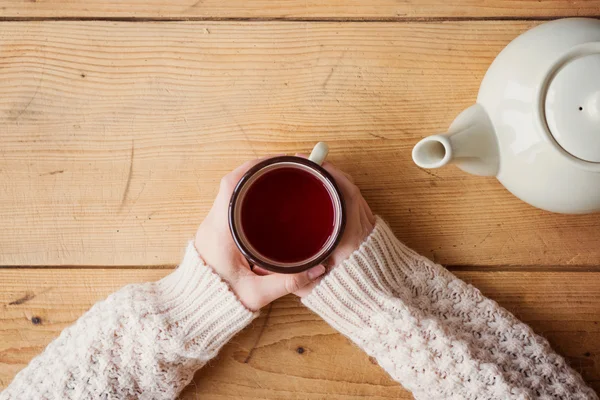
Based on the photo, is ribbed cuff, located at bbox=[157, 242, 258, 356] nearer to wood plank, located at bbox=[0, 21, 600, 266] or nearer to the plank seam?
wood plank, located at bbox=[0, 21, 600, 266]

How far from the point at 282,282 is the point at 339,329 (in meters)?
0.12

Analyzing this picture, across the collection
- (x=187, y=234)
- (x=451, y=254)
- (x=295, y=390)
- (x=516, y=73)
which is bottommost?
(x=295, y=390)

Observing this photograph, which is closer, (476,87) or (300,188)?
(300,188)

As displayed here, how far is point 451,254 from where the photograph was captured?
79 centimetres

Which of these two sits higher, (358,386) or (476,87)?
(476,87)

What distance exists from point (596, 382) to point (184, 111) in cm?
73

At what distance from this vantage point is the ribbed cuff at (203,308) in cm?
73

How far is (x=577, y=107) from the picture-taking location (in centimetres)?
Answer: 52

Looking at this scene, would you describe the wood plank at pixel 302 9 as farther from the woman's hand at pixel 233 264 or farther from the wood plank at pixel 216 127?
the woman's hand at pixel 233 264

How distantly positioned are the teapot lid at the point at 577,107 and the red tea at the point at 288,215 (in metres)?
0.27

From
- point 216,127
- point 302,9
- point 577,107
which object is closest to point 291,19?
point 302,9

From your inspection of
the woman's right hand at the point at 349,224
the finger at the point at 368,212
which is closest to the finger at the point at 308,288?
the woman's right hand at the point at 349,224

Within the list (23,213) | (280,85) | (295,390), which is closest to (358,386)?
(295,390)

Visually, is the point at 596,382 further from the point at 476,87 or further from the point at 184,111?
the point at 184,111
